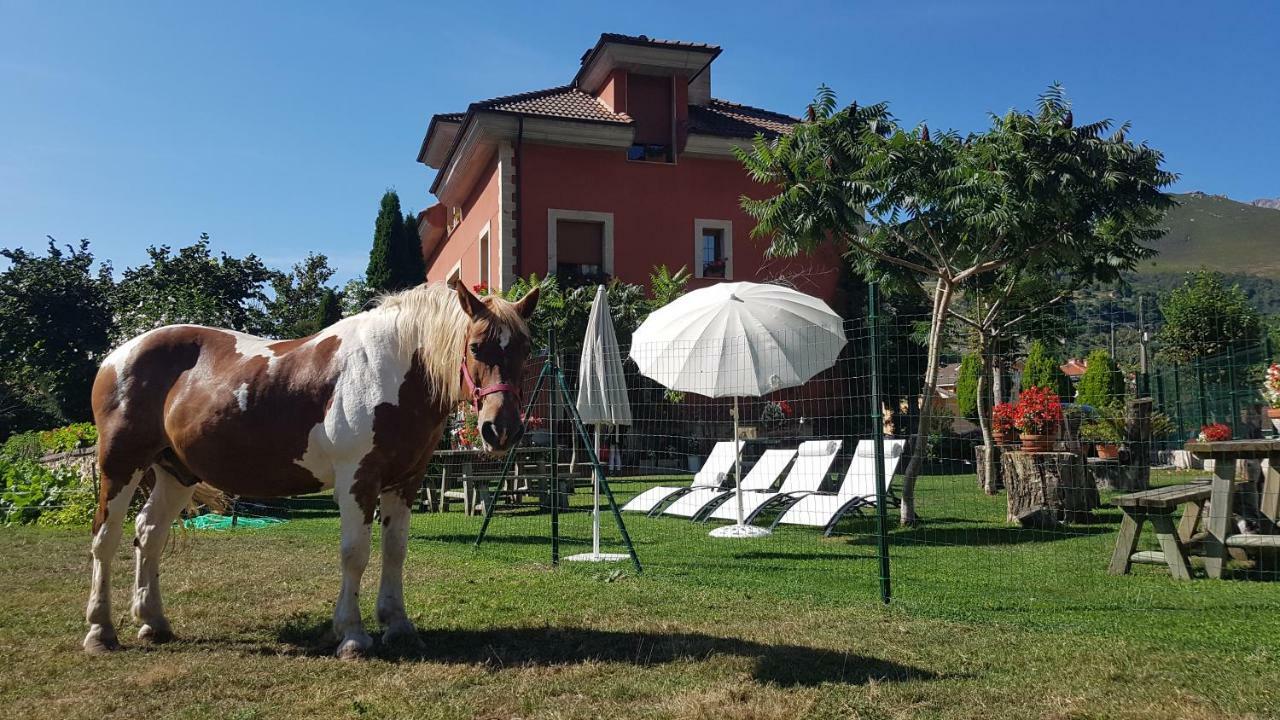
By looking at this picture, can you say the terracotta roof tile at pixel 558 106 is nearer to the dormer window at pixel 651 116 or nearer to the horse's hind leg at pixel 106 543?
the dormer window at pixel 651 116

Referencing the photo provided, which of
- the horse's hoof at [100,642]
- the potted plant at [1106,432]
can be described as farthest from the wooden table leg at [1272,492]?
the horse's hoof at [100,642]

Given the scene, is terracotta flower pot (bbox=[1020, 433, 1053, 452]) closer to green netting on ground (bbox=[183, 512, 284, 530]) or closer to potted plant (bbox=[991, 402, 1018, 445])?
potted plant (bbox=[991, 402, 1018, 445])

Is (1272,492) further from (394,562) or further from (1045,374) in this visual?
(1045,374)

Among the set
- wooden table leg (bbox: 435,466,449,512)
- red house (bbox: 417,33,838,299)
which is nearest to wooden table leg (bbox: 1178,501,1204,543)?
wooden table leg (bbox: 435,466,449,512)

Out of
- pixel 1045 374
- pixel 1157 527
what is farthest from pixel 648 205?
pixel 1157 527

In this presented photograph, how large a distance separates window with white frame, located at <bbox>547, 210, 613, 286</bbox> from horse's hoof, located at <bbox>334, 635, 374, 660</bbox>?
1725 centimetres

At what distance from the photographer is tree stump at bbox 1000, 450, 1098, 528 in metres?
9.65

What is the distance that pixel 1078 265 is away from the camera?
11.6 meters

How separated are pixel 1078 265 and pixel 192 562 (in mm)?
10890

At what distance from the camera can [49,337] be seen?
27.0 metres

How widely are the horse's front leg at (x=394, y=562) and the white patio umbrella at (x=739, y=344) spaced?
3904mm

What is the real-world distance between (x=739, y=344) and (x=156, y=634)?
5.61m

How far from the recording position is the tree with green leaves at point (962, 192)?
991 centimetres

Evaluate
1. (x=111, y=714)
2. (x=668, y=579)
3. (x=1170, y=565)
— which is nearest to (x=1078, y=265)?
(x=1170, y=565)
